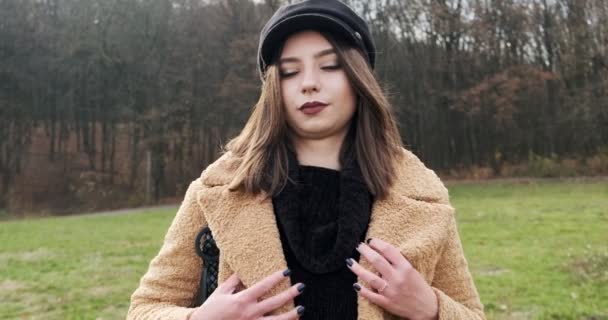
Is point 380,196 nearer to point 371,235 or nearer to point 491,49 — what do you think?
point 371,235

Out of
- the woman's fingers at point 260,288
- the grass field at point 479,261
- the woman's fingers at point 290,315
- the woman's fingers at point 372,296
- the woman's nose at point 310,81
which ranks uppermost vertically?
the woman's nose at point 310,81

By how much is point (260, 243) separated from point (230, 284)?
0.14 meters

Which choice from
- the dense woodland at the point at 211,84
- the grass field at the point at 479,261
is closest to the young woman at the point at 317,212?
the grass field at the point at 479,261

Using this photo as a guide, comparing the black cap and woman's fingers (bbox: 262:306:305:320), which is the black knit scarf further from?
the black cap

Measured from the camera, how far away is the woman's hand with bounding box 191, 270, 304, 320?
4.72ft

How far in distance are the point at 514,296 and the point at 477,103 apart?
18.8 meters

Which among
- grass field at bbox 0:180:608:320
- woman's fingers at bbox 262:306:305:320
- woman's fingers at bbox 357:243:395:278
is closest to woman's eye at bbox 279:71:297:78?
woman's fingers at bbox 357:243:395:278

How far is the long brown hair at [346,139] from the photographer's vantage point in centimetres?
166

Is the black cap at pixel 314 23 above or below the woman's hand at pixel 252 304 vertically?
above

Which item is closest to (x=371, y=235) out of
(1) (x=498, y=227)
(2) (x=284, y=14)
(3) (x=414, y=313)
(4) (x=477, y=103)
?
(3) (x=414, y=313)

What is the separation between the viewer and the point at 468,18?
930 inches

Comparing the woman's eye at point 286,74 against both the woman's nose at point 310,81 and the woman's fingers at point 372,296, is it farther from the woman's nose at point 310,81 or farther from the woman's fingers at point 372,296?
the woman's fingers at point 372,296

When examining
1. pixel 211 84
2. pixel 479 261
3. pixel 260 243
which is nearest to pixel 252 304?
pixel 260 243

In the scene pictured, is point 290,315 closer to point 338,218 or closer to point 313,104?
point 338,218
